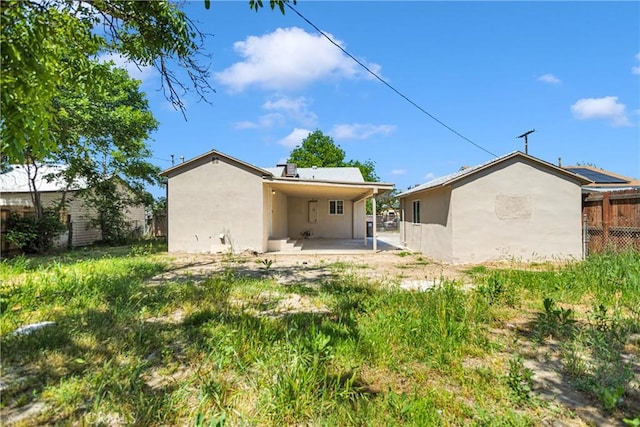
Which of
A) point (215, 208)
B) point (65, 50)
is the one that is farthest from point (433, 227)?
point (65, 50)

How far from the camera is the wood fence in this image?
811 cm

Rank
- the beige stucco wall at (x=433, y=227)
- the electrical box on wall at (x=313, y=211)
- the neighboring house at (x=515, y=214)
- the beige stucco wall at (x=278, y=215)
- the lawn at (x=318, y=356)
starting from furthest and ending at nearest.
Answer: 1. the electrical box on wall at (x=313, y=211)
2. the beige stucco wall at (x=278, y=215)
3. the beige stucco wall at (x=433, y=227)
4. the neighboring house at (x=515, y=214)
5. the lawn at (x=318, y=356)

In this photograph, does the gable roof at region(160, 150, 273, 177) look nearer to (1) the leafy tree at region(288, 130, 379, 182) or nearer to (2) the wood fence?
(2) the wood fence

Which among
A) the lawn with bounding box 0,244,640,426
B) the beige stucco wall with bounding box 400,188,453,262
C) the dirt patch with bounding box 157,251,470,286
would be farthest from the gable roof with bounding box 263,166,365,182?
the lawn with bounding box 0,244,640,426

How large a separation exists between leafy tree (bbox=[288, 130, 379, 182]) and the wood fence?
36.1 meters

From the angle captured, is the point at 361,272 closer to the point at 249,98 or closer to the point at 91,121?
the point at 249,98

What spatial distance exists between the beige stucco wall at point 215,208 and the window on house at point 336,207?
25.6 feet

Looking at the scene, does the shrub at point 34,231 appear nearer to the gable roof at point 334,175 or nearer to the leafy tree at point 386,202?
the gable roof at point 334,175

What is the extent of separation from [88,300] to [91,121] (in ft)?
38.4

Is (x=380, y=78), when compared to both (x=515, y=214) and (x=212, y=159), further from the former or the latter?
(x=212, y=159)

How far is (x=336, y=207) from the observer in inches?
798

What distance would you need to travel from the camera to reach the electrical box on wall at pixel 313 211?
65.3 feet

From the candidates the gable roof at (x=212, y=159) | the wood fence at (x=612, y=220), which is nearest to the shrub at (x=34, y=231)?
the gable roof at (x=212, y=159)

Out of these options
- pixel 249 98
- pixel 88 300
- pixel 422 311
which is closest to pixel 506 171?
pixel 422 311
